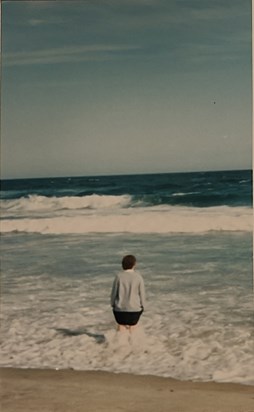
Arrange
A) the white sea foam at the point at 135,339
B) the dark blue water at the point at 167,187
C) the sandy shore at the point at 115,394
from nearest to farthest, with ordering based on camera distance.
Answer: the sandy shore at the point at 115,394, the white sea foam at the point at 135,339, the dark blue water at the point at 167,187

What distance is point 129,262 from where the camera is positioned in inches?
104

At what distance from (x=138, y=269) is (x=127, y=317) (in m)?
0.20

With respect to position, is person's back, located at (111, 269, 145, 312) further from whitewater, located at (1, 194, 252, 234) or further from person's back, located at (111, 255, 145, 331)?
whitewater, located at (1, 194, 252, 234)

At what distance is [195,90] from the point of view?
258 centimetres

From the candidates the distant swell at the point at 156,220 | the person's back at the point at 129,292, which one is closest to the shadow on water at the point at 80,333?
the person's back at the point at 129,292

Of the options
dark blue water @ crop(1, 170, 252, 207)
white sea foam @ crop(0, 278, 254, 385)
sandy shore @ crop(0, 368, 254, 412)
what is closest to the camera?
sandy shore @ crop(0, 368, 254, 412)

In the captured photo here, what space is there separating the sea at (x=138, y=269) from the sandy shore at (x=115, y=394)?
0.06 metres

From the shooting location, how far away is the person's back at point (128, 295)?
8.57ft

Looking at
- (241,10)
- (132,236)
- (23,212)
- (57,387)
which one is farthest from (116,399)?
(241,10)

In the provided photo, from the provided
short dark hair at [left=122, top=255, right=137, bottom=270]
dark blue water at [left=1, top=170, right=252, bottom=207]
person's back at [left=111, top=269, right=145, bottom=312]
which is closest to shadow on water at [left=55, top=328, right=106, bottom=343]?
person's back at [left=111, top=269, right=145, bottom=312]

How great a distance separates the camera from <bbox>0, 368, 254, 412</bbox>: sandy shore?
2277 millimetres

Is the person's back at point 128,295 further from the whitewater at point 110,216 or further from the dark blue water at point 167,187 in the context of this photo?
the dark blue water at point 167,187

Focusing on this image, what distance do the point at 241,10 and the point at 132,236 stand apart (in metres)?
0.99

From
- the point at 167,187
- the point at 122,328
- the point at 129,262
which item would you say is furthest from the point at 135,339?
the point at 167,187
